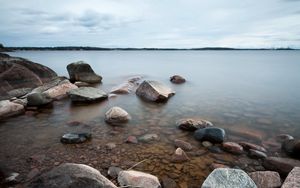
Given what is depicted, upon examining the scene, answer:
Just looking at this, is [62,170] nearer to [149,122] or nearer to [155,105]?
[149,122]

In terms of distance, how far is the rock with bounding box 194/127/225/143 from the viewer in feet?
21.6

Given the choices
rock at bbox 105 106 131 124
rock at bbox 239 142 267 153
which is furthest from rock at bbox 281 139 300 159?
rock at bbox 105 106 131 124

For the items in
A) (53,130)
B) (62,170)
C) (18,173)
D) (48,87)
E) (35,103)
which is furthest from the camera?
(48,87)

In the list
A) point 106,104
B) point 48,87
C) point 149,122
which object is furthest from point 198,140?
point 48,87

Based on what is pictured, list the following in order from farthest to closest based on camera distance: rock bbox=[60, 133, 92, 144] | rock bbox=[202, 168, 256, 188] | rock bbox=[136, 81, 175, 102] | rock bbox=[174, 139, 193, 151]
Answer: rock bbox=[136, 81, 175, 102] → rock bbox=[60, 133, 92, 144] → rock bbox=[174, 139, 193, 151] → rock bbox=[202, 168, 256, 188]

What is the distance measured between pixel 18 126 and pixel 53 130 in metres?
1.23

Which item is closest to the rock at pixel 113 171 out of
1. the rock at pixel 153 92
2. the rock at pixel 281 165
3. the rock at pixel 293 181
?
the rock at pixel 293 181

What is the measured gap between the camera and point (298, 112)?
399 inches

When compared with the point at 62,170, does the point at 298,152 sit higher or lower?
lower

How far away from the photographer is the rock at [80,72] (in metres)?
17.8

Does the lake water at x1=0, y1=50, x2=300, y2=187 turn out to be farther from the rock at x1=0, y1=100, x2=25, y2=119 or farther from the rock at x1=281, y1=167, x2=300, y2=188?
the rock at x1=281, y1=167, x2=300, y2=188

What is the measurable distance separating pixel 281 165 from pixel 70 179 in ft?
14.0

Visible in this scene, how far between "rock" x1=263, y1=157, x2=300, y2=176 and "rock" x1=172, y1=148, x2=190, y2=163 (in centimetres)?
175

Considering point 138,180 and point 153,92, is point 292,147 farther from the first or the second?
point 153,92
